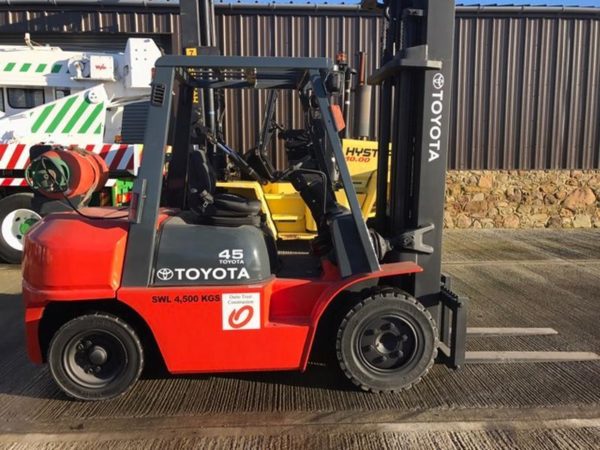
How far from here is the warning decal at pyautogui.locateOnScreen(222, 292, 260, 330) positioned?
10.6 feet

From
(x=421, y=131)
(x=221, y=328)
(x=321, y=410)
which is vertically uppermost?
(x=421, y=131)

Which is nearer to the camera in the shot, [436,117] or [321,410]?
[321,410]

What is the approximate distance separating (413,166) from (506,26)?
354 inches

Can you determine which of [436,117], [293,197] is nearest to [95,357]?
[436,117]

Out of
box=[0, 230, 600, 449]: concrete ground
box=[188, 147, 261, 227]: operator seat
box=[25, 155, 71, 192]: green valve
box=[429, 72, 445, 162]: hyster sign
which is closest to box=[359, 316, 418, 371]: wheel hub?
box=[0, 230, 600, 449]: concrete ground

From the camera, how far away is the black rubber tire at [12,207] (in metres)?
7.51

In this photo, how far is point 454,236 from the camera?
10227 millimetres

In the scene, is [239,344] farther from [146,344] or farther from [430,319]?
[430,319]

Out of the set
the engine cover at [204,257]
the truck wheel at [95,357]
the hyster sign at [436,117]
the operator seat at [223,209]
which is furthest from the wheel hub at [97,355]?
the hyster sign at [436,117]

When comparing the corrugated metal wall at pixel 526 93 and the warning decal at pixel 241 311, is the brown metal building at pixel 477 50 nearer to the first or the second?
the corrugated metal wall at pixel 526 93

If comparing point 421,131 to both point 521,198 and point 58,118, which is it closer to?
point 58,118

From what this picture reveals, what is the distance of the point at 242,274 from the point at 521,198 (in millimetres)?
9632

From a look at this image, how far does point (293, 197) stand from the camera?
25.6 ft

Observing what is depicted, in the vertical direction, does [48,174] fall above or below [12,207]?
above
